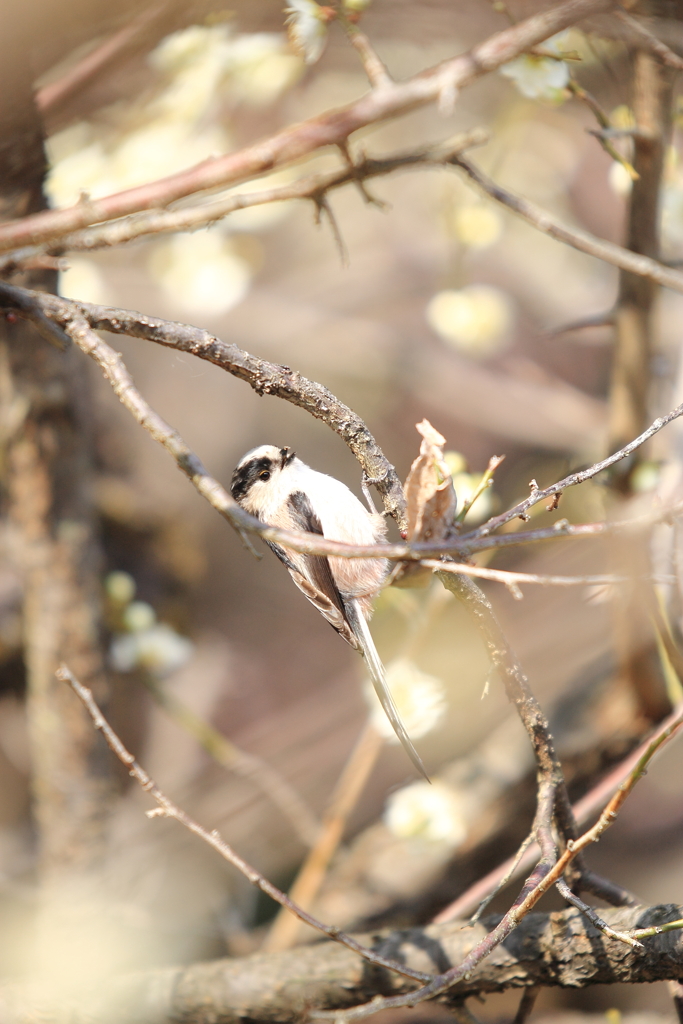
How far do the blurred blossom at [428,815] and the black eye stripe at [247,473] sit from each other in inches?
44.4

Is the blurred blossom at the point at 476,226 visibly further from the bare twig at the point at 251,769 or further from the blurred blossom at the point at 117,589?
the bare twig at the point at 251,769

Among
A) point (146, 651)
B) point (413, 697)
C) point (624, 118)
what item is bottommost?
point (413, 697)

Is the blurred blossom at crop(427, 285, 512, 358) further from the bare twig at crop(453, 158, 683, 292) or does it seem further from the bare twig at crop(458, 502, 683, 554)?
the bare twig at crop(458, 502, 683, 554)

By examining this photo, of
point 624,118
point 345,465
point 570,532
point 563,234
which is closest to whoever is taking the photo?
point 570,532

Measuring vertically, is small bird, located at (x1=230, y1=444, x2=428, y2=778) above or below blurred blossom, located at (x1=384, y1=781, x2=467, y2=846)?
above

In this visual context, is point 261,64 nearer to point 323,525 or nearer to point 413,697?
point 323,525

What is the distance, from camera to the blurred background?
1.92 meters

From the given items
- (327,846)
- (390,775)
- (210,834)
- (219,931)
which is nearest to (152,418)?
(210,834)

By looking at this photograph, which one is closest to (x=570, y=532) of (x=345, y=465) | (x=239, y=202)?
(x=239, y=202)

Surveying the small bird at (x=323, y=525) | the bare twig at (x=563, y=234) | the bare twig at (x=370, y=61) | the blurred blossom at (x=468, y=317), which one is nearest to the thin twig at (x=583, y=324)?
the bare twig at (x=563, y=234)

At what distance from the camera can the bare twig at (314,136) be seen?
74 centimetres

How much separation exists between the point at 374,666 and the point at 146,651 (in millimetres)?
1036

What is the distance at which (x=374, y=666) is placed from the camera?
1.34 metres

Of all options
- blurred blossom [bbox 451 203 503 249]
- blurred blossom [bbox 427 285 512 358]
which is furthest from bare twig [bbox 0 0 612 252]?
blurred blossom [bbox 427 285 512 358]
